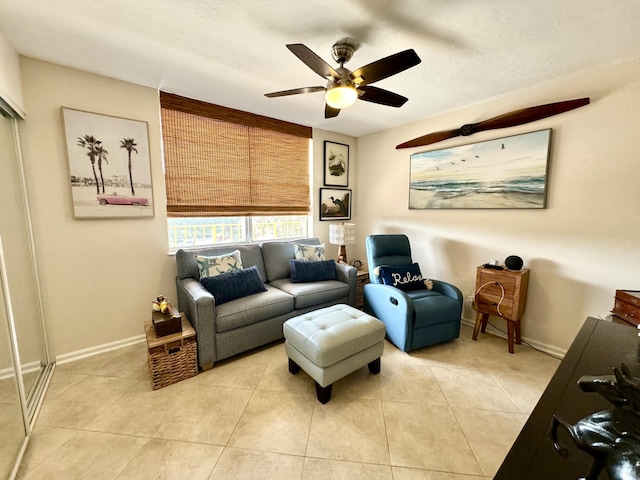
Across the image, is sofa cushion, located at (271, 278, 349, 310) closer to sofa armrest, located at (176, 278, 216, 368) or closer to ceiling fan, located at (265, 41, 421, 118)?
sofa armrest, located at (176, 278, 216, 368)

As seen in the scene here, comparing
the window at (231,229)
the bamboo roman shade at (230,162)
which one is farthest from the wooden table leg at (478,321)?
the bamboo roman shade at (230,162)

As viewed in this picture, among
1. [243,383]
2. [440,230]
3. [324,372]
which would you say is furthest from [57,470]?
[440,230]

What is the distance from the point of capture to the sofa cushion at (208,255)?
2559 mm

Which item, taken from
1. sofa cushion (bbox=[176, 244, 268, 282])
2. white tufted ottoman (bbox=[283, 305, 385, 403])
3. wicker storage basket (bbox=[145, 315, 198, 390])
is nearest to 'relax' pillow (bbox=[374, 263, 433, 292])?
white tufted ottoman (bbox=[283, 305, 385, 403])

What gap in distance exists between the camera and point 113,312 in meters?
2.38

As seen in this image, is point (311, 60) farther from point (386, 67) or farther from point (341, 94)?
point (386, 67)

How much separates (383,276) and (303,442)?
1.63m

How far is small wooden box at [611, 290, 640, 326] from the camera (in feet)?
5.59

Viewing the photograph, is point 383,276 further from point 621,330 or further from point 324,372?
point 621,330

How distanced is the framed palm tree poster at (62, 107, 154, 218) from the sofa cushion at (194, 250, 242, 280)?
0.69 metres

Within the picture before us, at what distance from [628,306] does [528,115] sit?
1731mm

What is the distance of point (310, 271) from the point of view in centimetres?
293

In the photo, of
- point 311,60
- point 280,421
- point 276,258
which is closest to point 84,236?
point 276,258

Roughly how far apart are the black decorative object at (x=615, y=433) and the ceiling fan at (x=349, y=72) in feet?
5.12
